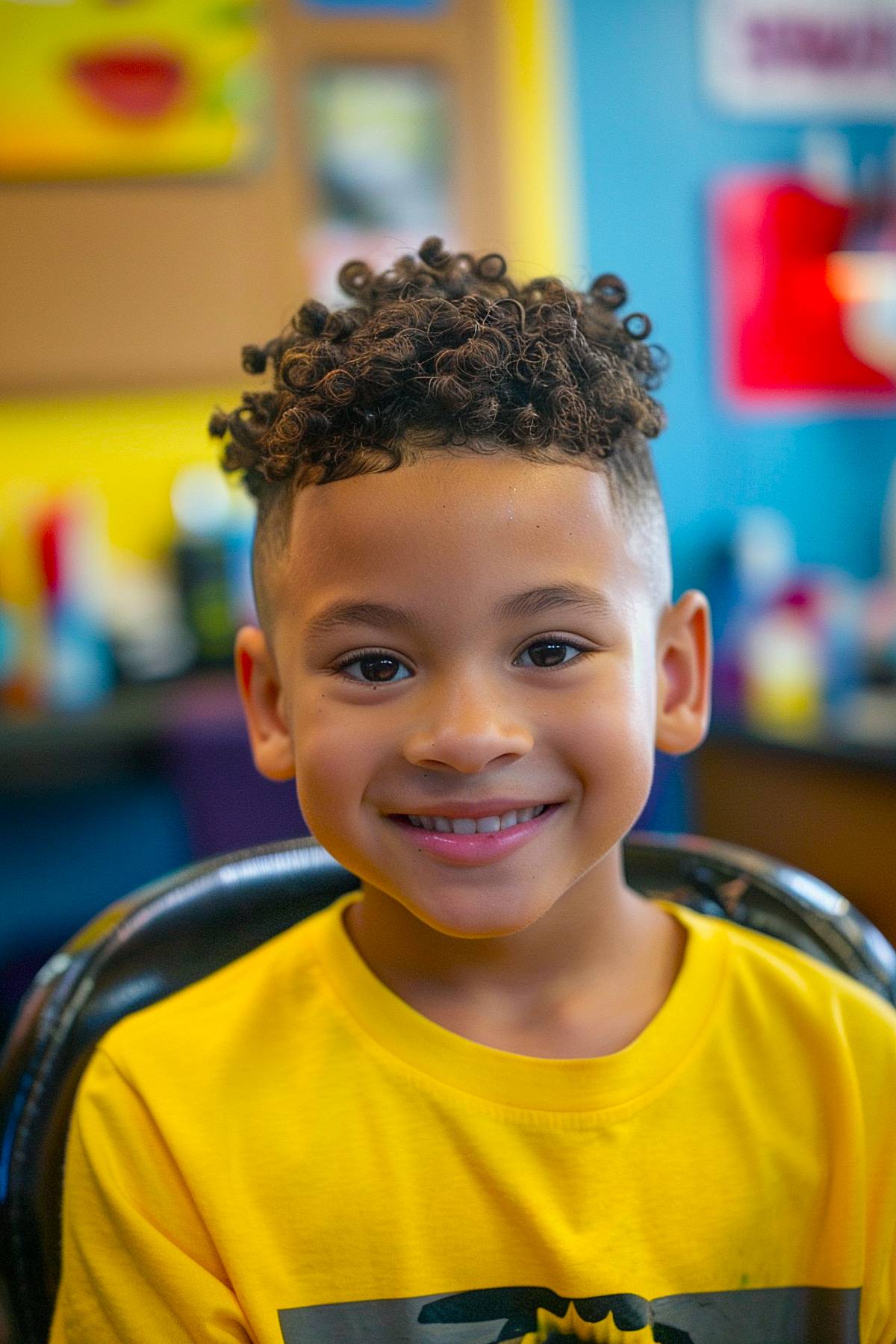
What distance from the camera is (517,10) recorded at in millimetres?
2740

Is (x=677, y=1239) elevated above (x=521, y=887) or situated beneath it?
situated beneath

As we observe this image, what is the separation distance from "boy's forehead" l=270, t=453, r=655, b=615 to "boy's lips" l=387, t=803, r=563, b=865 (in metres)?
0.13

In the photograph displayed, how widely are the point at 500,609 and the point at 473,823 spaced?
0.13 meters

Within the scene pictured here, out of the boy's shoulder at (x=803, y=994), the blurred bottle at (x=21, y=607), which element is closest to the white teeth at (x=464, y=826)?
the boy's shoulder at (x=803, y=994)

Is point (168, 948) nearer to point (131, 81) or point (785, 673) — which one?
point (785, 673)

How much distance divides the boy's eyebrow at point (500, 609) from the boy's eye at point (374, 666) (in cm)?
2

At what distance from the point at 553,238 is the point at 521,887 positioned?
7.66ft

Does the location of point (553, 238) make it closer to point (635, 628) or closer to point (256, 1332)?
point (635, 628)

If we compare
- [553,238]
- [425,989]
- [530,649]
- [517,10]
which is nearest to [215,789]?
[425,989]

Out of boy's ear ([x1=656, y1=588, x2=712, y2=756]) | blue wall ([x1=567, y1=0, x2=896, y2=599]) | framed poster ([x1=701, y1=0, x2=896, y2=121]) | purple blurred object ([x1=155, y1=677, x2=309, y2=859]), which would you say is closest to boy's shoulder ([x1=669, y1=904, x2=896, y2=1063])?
boy's ear ([x1=656, y1=588, x2=712, y2=756])

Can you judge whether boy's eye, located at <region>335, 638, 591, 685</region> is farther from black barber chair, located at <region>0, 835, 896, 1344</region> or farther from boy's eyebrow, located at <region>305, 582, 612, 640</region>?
black barber chair, located at <region>0, 835, 896, 1344</region>

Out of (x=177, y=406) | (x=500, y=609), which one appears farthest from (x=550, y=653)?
(x=177, y=406)

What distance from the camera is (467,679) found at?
2.32 ft

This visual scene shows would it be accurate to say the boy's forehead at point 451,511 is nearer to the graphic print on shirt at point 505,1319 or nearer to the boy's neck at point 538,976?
the boy's neck at point 538,976
